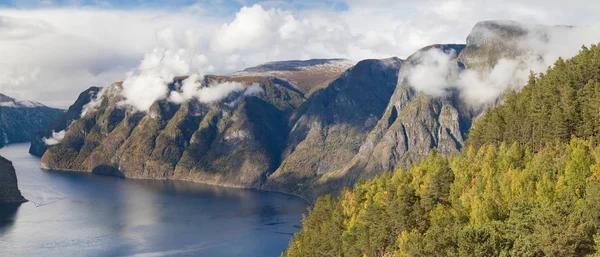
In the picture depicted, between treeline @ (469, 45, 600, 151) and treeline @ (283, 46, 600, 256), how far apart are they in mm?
192

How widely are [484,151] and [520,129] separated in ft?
32.8

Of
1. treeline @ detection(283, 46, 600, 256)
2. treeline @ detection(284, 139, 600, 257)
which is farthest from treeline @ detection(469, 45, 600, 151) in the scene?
treeline @ detection(284, 139, 600, 257)

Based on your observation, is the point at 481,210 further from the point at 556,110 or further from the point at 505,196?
the point at 556,110

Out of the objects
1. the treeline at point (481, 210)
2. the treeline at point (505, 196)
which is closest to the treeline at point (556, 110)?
the treeline at point (505, 196)

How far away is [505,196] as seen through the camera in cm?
8456

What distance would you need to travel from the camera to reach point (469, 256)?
236 ft

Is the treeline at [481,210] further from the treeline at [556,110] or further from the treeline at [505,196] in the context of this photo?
the treeline at [556,110]

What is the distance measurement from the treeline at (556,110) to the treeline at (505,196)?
0.19m

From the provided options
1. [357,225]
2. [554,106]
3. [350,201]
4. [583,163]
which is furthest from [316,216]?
[583,163]

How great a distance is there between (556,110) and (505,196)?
32710 millimetres

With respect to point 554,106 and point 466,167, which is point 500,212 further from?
point 554,106

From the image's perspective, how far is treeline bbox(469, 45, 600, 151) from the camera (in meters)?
109

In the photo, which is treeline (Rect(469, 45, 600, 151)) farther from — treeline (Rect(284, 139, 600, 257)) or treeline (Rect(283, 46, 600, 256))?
treeline (Rect(284, 139, 600, 257))

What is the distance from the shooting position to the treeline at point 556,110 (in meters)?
109
